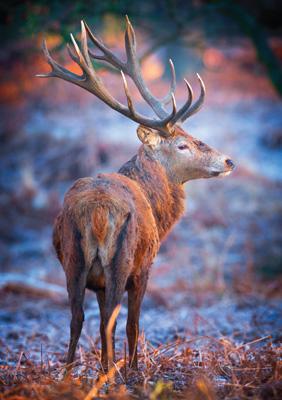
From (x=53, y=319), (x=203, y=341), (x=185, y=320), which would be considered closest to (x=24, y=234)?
(x=53, y=319)

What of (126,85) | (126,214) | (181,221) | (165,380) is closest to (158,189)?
(126,85)

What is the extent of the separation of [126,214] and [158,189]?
1205mm

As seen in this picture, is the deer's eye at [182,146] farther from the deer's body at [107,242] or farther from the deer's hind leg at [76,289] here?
the deer's hind leg at [76,289]

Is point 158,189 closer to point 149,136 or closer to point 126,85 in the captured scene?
point 149,136

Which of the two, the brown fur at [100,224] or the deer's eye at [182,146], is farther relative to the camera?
the deer's eye at [182,146]

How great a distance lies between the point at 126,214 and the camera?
414cm

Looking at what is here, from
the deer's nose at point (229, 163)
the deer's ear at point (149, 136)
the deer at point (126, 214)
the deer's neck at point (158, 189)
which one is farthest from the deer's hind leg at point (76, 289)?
the deer's nose at point (229, 163)

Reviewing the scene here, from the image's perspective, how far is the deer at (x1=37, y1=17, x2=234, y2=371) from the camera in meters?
4.01

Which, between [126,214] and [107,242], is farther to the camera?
[126,214]

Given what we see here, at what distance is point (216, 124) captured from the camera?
17.2 meters

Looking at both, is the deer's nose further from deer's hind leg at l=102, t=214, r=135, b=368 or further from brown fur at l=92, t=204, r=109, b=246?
brown fur at l=92, t=204, r=109, b=246

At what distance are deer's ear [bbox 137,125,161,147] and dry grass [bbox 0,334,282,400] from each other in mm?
1986

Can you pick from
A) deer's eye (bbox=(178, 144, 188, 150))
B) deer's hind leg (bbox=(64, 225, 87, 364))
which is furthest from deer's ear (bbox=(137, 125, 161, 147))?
deer's hind leg (bbox=(64, 225, 87, 364))

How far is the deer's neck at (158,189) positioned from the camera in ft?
17.1
